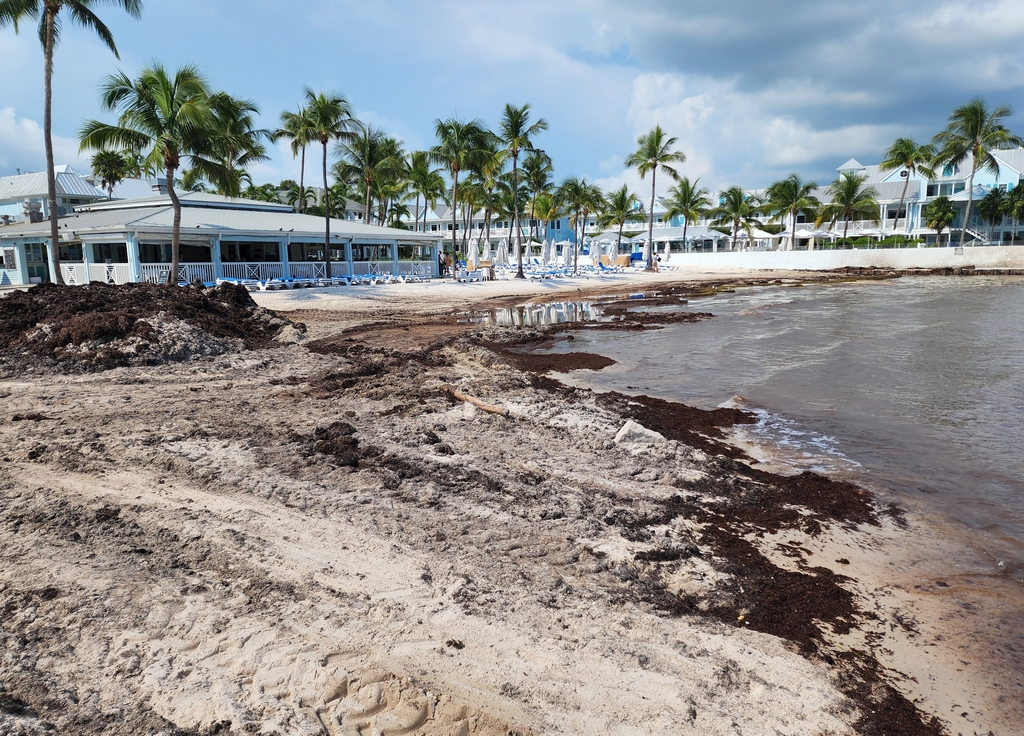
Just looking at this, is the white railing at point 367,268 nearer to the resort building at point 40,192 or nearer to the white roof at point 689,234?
the resort building at point 40,192

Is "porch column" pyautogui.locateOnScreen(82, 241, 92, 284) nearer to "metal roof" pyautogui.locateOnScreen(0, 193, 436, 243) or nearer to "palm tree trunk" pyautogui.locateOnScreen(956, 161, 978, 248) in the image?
"metal roof" pyautogui.locateOnScreen(0, 193, 436, 243)

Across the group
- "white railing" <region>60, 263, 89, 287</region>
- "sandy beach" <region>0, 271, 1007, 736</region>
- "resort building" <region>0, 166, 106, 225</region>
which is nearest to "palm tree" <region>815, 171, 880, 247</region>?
"white railing" <region>60, 263, 89, 287</region>

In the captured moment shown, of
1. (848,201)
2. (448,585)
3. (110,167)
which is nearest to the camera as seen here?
(448,585)

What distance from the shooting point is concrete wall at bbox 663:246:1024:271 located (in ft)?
158

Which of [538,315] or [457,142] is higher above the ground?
[457,142]

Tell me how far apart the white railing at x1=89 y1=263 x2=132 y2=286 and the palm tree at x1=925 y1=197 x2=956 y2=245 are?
6491 centimetres

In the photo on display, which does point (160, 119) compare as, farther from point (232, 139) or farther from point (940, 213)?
point (940, 213)

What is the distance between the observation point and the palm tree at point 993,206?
181 ft

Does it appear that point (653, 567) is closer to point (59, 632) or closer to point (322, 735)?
point (322, 735)

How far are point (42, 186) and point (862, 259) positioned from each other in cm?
6659

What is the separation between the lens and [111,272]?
2617 centimetres

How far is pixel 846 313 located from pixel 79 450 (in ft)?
79.0

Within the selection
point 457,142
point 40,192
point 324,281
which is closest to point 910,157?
point 457,142

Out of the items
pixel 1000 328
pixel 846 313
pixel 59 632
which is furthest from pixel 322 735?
pixel 846 313
